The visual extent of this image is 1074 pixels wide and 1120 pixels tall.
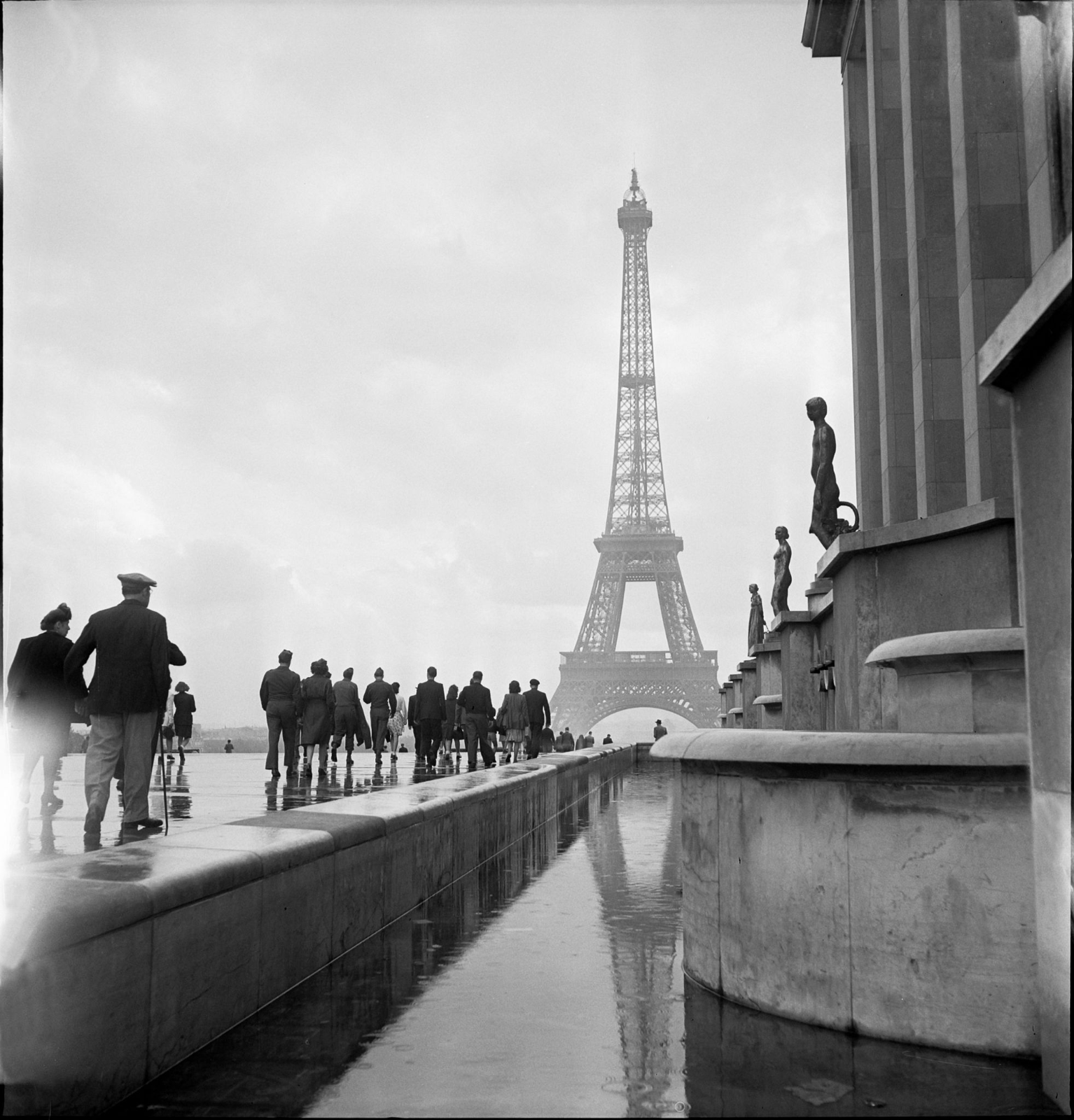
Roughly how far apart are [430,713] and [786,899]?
50.1ft

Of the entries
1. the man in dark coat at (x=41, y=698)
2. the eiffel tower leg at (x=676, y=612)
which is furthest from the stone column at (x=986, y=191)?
the eiffel tower leg at (x=676, y=612)

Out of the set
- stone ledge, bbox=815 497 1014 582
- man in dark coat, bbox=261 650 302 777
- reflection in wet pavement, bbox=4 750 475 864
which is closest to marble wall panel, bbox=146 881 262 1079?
reflection in wet pavement, bbox=4 750 475 864

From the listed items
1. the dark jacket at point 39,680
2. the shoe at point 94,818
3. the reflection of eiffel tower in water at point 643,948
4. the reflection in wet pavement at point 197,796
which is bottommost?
the reflection of eiffel tower in water at point 643,948

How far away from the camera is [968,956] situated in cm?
424

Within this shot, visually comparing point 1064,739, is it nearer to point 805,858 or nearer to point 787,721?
point 805,858

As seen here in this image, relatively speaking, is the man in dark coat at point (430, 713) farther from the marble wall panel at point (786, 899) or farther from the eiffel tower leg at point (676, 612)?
the eiffel tower leg at point (676, 612)

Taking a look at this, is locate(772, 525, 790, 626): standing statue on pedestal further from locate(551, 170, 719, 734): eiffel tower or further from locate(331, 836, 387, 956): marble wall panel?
locate(551, 170, 719, 734): eiffel tower

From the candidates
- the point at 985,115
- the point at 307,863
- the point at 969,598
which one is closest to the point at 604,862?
the point at 969,598

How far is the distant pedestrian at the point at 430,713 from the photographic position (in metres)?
19.7

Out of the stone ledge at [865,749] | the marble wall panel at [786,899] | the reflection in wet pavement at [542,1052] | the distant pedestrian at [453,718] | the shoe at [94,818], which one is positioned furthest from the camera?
the distant pedestrian at [453,718]

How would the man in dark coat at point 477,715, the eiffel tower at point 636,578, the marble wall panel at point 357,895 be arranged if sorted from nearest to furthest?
the marble wall panel at point 357,895, the man in dark coat at point 477,715, the eiffel tower at point 636,578

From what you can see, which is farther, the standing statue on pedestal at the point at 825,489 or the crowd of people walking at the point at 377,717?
the crowd of people walking at the point at 377,717

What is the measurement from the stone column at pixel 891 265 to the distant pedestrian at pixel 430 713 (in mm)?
7868

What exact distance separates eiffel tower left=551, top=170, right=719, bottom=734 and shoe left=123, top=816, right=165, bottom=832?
52.9 m
